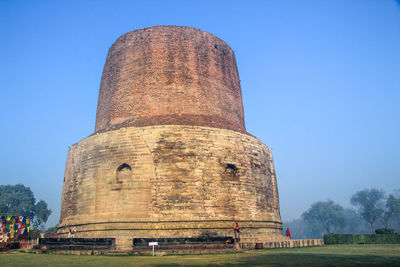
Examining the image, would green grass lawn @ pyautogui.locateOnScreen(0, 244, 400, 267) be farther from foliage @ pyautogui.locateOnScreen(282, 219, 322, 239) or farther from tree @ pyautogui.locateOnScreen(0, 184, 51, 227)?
foliage @ pyautogui.locateOnScreen(282, 219, 322, 239)

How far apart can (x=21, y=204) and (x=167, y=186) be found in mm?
41332

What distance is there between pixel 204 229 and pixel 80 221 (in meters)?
5.69

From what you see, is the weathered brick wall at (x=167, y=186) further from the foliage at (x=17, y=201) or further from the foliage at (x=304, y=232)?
the foliage at (x=304, y=232)

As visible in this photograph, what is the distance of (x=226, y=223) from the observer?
533 inches

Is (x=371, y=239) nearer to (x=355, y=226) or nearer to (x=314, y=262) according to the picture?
(x=314, y=262)

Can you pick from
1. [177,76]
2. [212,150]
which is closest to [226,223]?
[212,150]

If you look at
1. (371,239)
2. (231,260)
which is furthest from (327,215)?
(231,260)

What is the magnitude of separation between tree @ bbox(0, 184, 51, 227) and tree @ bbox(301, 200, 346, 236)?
46318 millimetres

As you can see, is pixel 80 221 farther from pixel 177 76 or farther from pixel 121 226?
pixel 177 76

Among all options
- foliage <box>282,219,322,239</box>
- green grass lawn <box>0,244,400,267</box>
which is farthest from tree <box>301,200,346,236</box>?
green grass lawn <box>0,244,400,267</box>

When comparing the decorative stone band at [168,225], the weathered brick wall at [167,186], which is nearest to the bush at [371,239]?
the weathered brick wall at [167,186]

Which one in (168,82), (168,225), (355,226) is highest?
(168,82)

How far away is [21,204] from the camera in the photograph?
46.1 metres

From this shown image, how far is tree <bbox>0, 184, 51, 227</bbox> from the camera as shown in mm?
45312
